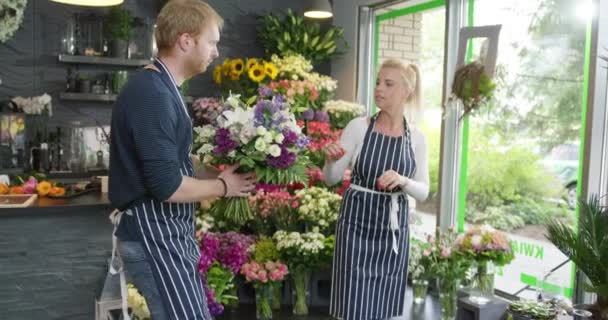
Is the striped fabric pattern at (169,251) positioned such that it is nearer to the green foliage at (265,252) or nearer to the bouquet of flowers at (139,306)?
the bouquet of flowers at (139,306)

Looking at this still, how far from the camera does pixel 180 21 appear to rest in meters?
1.71

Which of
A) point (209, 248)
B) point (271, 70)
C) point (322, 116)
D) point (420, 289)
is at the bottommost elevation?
point (420, 289)

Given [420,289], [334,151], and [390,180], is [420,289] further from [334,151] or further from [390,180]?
[334,151]

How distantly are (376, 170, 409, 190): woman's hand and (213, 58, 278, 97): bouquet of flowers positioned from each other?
222cm

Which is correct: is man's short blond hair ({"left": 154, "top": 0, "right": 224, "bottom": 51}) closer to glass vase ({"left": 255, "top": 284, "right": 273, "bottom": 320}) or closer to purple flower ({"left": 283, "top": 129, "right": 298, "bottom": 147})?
purple flower ({"left": 283, "top": 129, "right": 298, "bottom": 147})

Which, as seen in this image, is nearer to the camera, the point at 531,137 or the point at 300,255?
the point at 300,255

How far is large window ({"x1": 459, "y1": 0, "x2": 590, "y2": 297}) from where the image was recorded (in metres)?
3.66

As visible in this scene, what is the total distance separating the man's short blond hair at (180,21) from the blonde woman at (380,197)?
127 cm

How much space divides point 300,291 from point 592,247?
6.51 feet

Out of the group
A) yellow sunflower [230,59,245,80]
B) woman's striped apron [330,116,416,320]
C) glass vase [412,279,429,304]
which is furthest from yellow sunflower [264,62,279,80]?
glass vase [412,279,429,304]

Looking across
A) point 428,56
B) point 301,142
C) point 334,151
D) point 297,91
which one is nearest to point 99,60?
point 297,91

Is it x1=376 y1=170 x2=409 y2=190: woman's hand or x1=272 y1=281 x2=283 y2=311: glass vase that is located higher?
x1=376 y1=170 x2=409 y2=190: woman's hand

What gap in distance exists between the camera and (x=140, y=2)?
19.3ft

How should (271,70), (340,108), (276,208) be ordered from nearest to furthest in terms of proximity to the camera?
(276,208) → (340,108) → (271,70)
